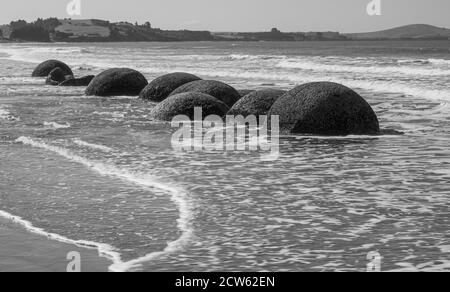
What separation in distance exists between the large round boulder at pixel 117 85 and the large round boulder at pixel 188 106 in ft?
26.3

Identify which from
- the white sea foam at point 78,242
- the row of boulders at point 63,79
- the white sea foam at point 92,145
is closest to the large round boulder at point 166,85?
the white sea foam at point 92,145

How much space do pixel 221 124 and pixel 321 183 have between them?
22.6 feet

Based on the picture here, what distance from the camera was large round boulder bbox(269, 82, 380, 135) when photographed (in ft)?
43.0

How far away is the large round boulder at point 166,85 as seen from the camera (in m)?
21.6

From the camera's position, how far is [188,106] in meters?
16.3

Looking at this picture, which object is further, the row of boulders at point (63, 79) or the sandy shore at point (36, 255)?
the row of boulders at point (63, 79)

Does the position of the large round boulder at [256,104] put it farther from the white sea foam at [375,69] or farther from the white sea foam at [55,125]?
the white sea foam at [375,69]

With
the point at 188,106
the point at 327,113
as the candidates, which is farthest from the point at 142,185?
the point at 188,106

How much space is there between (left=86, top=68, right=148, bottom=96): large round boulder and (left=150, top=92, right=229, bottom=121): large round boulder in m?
Result: 8.03

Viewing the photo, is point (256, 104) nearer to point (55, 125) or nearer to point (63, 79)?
point (55, 125)

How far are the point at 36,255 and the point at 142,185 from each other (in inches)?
110

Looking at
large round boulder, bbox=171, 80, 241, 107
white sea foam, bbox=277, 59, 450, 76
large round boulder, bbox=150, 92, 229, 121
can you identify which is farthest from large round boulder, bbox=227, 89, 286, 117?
white sea foam, bbox=277, 59, 450, 76

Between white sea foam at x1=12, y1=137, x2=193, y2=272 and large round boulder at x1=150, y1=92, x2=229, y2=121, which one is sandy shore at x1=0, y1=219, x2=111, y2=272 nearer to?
white sea foam at x1=12, y1=137, x2=193, y2=272

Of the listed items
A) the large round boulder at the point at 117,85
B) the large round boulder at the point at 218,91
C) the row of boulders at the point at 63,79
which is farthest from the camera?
the row of boulders at the point at 63,79
